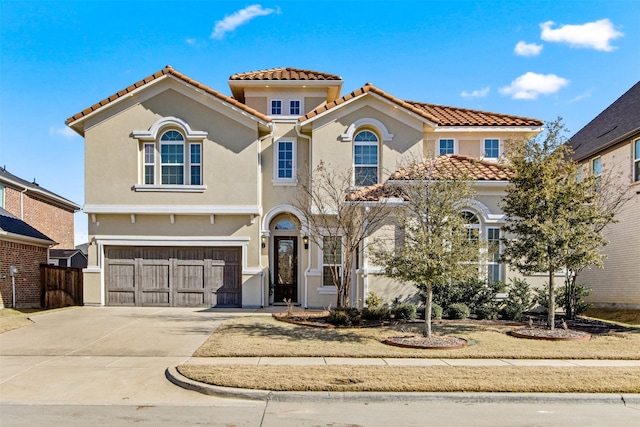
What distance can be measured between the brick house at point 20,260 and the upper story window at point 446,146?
16.4 metres

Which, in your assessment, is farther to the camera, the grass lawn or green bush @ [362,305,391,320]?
green bush @ [362,305,391,320]

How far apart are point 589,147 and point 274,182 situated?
15070mm

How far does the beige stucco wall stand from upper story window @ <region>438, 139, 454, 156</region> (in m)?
5.84

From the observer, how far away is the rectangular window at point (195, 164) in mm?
18031

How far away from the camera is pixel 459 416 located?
273 inches

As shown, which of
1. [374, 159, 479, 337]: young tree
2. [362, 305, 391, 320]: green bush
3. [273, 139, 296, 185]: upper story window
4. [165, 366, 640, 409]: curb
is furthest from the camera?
[273, 139, 296, 185]: upper story window

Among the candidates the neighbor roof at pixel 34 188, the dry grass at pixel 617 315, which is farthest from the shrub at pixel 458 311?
the neighbor roof at pixel 34 188

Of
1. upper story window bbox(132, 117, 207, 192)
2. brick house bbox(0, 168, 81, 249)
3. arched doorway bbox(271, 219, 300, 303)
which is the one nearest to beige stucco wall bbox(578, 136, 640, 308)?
arched doorway bbox(271, 219, 300, 303)

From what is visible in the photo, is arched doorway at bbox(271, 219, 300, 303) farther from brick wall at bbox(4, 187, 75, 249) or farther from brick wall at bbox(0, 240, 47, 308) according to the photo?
brick wall at bbox(4, 187, 75, 249)

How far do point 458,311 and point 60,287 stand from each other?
49.2 ft

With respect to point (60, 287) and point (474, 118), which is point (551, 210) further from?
point (60, 287)

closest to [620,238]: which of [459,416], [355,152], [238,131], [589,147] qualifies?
[589,147]

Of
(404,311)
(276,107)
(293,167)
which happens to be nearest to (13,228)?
(293,167)

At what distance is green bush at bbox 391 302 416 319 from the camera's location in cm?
1457
